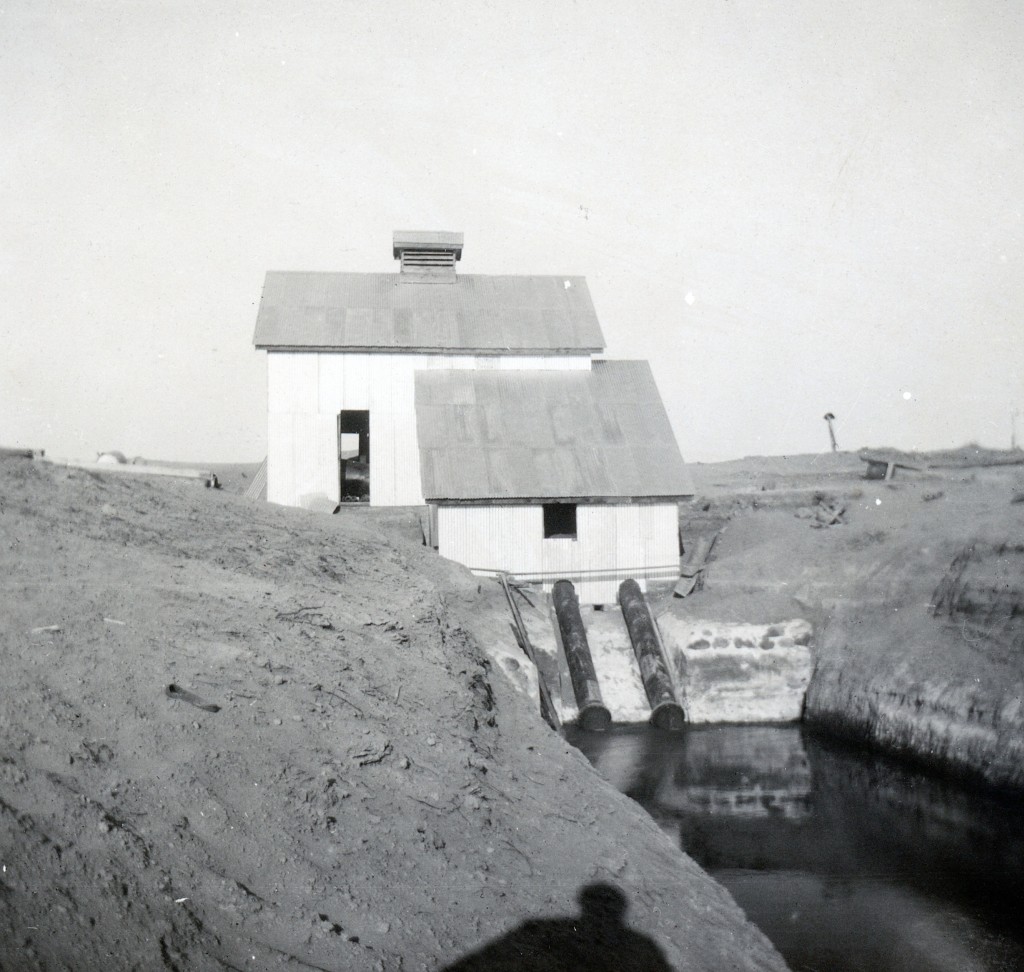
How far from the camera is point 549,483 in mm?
20578

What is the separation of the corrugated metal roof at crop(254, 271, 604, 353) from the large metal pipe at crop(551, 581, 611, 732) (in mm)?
7559

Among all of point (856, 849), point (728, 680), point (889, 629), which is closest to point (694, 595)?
point (728, 680)

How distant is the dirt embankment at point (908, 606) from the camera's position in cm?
1355

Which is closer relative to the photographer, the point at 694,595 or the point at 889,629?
the point at 889,629

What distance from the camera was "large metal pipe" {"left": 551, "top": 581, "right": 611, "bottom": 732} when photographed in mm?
17016

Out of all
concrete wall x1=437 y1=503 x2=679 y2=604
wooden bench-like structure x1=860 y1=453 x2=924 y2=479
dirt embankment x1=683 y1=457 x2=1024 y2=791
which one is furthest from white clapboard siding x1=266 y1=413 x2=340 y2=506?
wooden bench-like structure x1=860 y1=453 x2=924 y2=479

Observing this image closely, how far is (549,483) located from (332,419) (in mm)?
5988

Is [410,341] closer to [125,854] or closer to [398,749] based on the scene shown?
[398,749]

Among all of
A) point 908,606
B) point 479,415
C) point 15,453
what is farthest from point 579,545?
point 15,453

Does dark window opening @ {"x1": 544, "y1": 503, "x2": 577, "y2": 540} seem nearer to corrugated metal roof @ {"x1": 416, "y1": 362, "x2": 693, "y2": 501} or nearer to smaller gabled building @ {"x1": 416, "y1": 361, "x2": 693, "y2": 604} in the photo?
smaller gabled building @ {"x1": 416, "y1": 361, "x2": 693, "y2": 604}

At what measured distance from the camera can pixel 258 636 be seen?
344 inches

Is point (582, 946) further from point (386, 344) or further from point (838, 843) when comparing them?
point (386, 344)

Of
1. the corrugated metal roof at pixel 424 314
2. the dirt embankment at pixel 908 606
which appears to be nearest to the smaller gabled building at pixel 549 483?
the corrugated metal roof at pixel 424 314

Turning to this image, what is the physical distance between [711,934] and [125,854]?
5.20 metres
